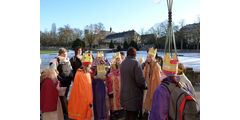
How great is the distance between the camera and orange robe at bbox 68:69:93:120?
3328 millimetres

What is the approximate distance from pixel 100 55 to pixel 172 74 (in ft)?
8.88

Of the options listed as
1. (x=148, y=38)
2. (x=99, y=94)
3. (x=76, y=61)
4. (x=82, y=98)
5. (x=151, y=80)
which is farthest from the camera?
(x=148, y=38)

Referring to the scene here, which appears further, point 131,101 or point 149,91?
point 149,91

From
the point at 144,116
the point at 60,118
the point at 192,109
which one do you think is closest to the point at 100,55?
the point at 60,118

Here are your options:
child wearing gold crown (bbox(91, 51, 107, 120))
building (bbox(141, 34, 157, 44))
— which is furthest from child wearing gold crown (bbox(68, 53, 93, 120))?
building (bbox(141, 34, 157, 44))

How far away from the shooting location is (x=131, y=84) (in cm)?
344

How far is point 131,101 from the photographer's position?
3451 millimetres

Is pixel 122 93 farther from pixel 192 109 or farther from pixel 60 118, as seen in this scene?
pixel 192 109

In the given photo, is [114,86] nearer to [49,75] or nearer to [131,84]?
[131,84]

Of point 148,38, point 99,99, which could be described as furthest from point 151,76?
point 148,38

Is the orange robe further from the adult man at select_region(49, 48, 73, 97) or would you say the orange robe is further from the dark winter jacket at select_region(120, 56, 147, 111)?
the adult man at select_region(49, 48, 73, 97)

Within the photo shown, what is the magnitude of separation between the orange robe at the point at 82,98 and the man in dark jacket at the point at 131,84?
2.49ft

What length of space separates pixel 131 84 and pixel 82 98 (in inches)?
42.9

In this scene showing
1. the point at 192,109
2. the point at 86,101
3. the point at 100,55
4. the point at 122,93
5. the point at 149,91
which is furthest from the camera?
the point at 100,55
